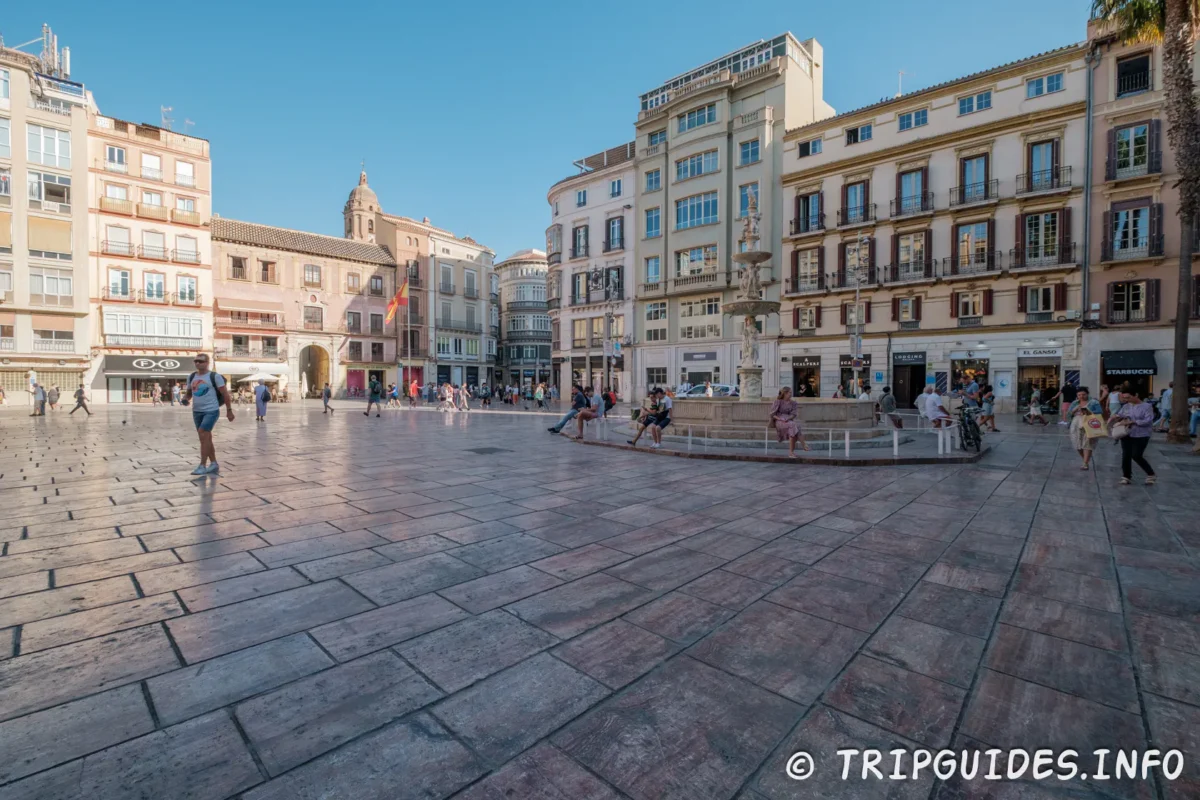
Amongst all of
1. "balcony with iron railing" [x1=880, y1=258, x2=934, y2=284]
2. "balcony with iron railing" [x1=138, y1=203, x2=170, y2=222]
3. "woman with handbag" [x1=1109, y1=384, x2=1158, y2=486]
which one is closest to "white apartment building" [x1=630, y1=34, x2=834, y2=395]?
"balcony with iron railing" [x1=880, y1=258, x2=934, y2=284]

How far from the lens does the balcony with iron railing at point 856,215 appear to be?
108ft

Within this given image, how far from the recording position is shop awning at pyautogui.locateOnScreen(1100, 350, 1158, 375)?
2505 centimetres

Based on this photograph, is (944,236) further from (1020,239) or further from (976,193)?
(1020,239)

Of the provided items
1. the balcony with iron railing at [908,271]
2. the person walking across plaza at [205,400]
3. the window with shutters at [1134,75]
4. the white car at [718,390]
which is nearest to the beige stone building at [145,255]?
the white car at [718,390]

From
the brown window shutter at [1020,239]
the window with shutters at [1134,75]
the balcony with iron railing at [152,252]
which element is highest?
the window with shutters at [1134,75]

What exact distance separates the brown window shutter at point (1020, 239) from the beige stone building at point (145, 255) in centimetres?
5162

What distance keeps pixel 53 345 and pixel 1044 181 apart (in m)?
57.3

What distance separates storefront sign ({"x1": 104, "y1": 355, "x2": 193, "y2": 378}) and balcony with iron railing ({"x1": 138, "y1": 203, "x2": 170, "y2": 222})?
9.86m

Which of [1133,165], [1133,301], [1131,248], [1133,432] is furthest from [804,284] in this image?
[1133,432]

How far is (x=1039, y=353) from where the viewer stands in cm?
2783

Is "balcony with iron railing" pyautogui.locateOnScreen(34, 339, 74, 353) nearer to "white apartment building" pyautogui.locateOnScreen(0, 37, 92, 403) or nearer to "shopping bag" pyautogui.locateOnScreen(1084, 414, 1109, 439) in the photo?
"white apartment building" pyautogui.locateOnScreen(0, 37, 92, 403)

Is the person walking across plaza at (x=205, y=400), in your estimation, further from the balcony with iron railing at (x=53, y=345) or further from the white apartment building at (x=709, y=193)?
the balcony with iron railing at (x=53, y=345)

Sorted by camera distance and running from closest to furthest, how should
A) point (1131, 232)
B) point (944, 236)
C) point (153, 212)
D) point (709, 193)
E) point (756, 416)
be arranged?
point (756, 416) < point (1131, 232) < point (944, 236) < point (709, 193) < point (153, 212)

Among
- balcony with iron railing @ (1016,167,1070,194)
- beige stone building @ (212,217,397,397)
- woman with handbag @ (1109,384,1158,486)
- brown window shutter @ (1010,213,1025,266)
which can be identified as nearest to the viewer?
woman with handbag @ (1109,384,1158,486)
